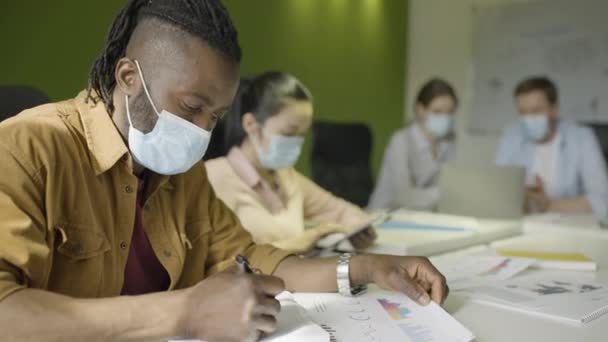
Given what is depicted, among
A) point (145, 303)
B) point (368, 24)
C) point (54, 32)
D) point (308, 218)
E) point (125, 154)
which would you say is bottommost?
point (308, 218)

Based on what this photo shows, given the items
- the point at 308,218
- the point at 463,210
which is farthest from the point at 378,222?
the point at 463,210

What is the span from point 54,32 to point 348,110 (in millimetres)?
2323

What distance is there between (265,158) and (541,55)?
3.07 m

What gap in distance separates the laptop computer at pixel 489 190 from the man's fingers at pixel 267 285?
141cm

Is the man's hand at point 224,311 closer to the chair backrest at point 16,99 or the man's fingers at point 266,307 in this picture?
the man's fingers at point 266,307

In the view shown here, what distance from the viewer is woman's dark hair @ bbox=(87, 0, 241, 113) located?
0.90 metres

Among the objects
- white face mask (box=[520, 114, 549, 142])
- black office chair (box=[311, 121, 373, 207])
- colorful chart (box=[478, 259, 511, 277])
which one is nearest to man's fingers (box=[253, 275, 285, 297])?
colorful chart (box=[478, 259, 511, 277])

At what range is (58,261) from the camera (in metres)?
0.84

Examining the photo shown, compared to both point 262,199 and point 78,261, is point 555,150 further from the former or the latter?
point 78,261

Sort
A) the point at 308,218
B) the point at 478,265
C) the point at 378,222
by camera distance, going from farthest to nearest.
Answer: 1. the point at 308,218
2. the point at 378,222
3. the point at 478,265

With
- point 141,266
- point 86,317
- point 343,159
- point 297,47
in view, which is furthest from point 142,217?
point 297,47

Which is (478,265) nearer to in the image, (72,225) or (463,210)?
(463,210)

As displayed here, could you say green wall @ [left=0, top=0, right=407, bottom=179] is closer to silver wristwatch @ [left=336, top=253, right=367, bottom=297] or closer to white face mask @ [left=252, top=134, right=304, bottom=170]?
white face mask @ [left=252, top=134, right=304, bottom=170]

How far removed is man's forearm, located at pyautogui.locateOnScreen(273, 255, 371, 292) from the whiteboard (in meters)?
3.38
